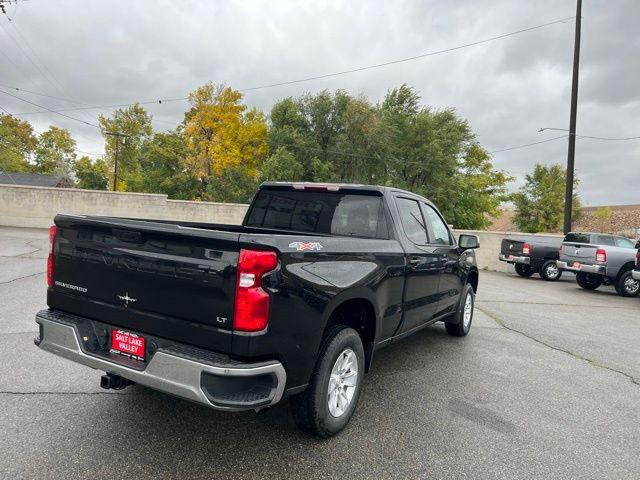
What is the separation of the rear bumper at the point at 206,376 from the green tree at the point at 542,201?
43.7 m

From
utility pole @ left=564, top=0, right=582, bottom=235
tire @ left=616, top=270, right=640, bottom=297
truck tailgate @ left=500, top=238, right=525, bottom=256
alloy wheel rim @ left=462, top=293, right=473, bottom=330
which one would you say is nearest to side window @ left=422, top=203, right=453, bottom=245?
alloy wheel rim @ left=462, top=293, right=473, bottom=330

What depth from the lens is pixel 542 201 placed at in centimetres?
4097

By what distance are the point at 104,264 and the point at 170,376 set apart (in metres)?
0.92

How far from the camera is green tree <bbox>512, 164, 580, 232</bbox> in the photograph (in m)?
40.6

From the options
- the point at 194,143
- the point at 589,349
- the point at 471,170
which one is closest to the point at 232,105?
the point at 194,143

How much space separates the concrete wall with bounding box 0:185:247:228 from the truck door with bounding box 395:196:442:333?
613 inches

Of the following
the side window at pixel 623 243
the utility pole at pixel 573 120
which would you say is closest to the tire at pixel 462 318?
the side window at pixel 623 243

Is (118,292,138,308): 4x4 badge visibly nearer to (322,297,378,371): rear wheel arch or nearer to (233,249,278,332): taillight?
(233,249,278,332): taillight

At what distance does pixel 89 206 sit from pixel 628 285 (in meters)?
21.0

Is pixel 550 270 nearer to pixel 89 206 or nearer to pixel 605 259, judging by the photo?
pixel 605 259

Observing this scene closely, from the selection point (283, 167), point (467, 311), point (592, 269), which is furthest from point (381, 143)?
point (467, 311)

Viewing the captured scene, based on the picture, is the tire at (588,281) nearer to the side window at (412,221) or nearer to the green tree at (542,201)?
the side window at (412,221)

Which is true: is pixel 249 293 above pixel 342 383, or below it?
above

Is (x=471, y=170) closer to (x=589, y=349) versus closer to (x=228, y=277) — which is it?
(x=589, y=349)
